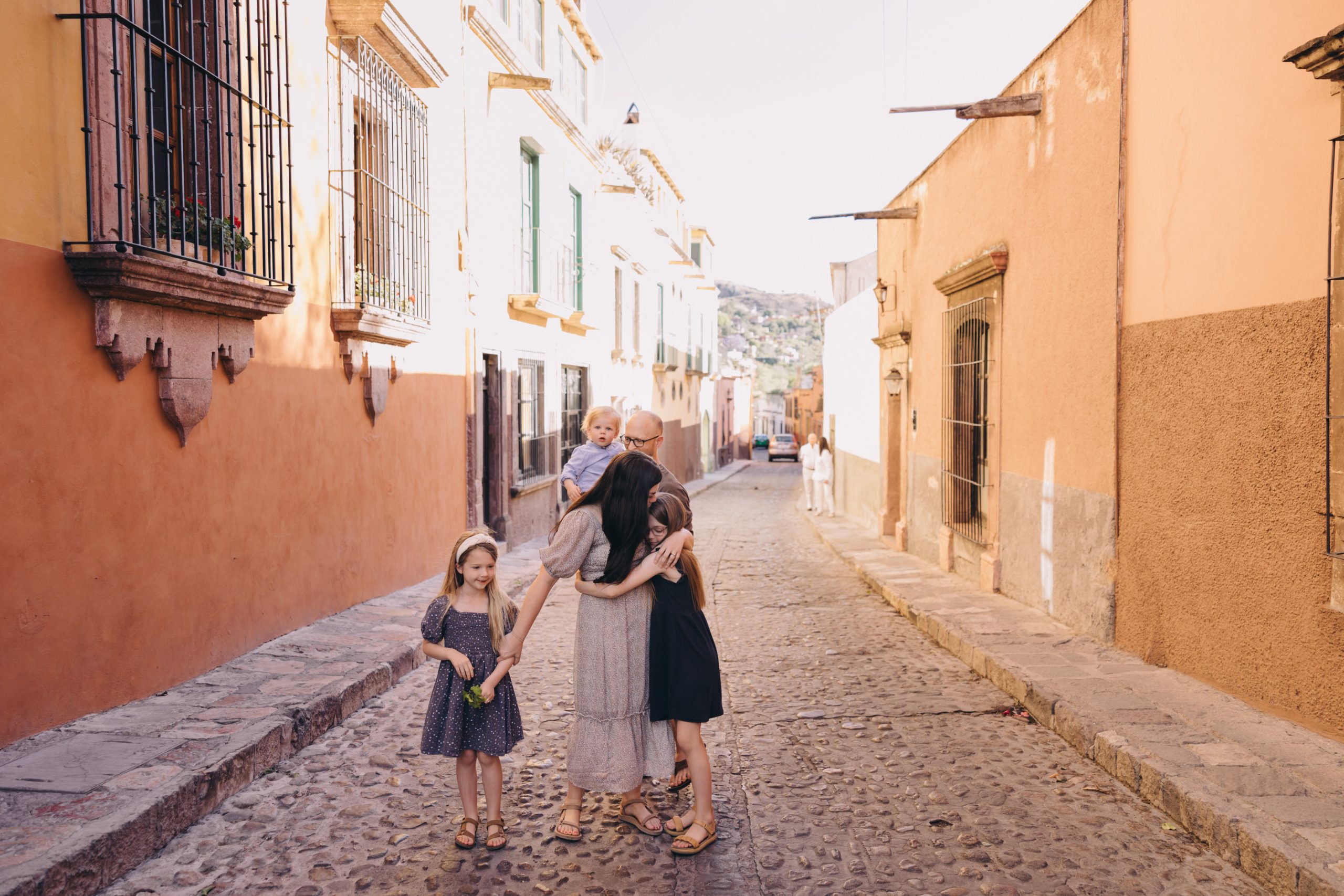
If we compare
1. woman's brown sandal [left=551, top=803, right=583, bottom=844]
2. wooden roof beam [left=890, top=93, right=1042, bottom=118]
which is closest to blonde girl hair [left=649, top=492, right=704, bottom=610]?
woman's brown sandal [left=551, top=803, right=583, bottom=844]

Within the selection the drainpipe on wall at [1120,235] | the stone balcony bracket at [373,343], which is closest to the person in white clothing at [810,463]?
the stone balcony bracket at [373,343]

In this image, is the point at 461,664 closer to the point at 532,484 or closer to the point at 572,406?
the point at 532,484

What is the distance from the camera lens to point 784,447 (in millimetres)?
50469

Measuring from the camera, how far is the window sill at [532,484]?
40.3 ft

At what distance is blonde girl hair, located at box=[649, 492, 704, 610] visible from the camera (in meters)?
3.73

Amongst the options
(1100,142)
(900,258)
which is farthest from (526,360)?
(1100,142)

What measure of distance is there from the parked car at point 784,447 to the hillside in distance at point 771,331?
2051 cm

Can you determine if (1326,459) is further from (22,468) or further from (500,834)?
(22,468)

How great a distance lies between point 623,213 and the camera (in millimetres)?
20516

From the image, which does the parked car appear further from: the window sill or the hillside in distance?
the window sill

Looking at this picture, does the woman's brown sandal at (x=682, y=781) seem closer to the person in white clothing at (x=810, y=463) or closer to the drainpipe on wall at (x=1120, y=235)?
the drainpipe on wall at (x=1120, y=235)

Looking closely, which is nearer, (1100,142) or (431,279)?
(1100,142)

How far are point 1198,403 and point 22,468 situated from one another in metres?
5.68

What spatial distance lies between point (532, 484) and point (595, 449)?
652 cm
